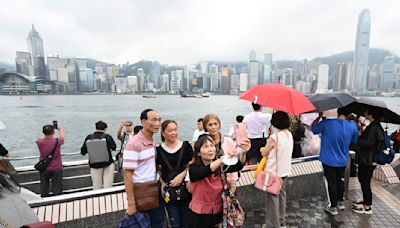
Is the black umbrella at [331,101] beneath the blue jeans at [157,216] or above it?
above

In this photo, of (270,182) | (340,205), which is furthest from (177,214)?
(340,205)

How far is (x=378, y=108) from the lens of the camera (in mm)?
3090

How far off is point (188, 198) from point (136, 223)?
1.81 feet

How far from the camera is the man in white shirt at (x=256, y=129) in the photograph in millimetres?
4062

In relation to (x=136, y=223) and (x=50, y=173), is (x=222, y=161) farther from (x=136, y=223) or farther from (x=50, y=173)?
(x=50, y=173)

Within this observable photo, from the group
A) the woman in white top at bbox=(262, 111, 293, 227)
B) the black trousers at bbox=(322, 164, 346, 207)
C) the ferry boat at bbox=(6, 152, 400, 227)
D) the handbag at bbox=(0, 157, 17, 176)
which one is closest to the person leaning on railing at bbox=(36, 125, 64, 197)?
the ferry boat at bbox=(6, 152, 400, 227)

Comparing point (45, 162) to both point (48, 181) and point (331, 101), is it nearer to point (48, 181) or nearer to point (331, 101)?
point (48, 181)

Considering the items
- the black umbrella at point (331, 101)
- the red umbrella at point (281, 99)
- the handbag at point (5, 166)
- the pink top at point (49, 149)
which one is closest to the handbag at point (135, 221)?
the handbag at point (5, 166)

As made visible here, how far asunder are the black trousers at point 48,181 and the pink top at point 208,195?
3.24 m

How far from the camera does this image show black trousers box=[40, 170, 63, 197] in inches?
157

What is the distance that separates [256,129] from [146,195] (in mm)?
2577

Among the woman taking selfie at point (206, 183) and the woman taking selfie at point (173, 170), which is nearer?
the woman taking selfie at point (206, 183)

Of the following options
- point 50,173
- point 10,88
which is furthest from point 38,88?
point 50,173

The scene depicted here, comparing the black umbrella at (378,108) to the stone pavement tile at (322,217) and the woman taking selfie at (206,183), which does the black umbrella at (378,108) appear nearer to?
the stone pavement tile at (322,217)
